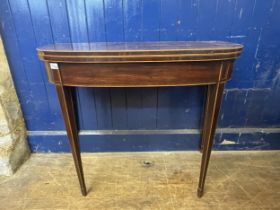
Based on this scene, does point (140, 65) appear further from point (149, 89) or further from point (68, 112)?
point (149, 89)

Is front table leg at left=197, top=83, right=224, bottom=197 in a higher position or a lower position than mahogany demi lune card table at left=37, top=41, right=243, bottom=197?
lower

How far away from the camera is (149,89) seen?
4.82 feet

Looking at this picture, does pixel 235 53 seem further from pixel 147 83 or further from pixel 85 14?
pixel 85 14

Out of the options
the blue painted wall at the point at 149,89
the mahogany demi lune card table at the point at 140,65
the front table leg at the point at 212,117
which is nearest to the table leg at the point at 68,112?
the mahogany demi lune card table at the point at 140,65

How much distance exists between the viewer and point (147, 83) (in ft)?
3.03

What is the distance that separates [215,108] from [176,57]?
13.0 inches

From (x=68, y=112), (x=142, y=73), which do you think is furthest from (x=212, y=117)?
(x=68, y=112)

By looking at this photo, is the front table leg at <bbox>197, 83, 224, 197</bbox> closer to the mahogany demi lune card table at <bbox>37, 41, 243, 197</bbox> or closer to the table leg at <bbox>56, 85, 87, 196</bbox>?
the mahogany demi lune card table at <bbox>37, 41, 243, 197</bbox>

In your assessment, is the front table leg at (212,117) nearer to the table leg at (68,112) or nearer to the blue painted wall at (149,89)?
the blue painted wall at (149,89)

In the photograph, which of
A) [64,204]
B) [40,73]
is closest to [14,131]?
[40,73]

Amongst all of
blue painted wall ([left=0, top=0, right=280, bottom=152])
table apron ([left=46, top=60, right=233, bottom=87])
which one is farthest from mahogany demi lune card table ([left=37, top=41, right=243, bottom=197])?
blue painted wall ([left=0, top=0, right=280, bottom=152])

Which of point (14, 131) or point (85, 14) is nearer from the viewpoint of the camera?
point (85, 14)

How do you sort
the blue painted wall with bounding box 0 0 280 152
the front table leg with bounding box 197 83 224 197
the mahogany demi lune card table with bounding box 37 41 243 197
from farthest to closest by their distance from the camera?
the blue painted wall with bounding box 0 0 280 152, the front table leg with bounding box 197 83 224 197, the mahogany demi lune card table with bounding box 37 41 243 197

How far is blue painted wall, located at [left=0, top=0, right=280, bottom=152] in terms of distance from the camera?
4.20 feet
